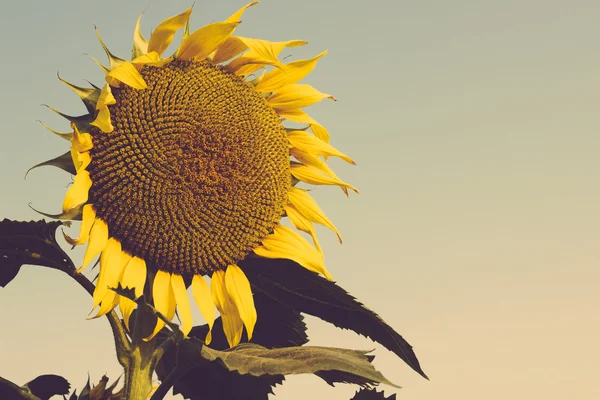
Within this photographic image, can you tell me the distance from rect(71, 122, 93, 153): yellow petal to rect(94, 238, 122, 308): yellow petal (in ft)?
1.52

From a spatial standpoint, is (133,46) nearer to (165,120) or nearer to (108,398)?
(165,120)

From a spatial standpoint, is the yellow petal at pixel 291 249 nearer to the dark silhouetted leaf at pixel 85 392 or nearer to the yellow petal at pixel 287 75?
the yellow petal at pixel 287 75

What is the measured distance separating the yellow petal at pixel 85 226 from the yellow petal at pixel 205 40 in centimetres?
91

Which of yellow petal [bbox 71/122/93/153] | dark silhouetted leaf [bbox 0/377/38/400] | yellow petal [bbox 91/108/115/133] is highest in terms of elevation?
yellow petal [bbox 91/108/115/133]

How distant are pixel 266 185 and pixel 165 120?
0.62 m

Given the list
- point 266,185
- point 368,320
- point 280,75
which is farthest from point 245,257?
point 280,75

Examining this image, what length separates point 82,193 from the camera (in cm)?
412

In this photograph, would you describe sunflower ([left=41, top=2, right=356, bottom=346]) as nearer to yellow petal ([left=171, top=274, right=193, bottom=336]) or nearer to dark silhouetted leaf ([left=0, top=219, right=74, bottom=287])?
yellow petal ([left=171, top=274, right=193, bottom=336])

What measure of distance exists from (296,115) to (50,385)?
6.84 feet

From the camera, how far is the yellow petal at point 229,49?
14.9ft

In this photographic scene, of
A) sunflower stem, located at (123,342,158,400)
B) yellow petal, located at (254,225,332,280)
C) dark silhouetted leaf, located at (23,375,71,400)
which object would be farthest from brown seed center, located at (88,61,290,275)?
dark silhouetted leaf, located at (23,375,71,400)

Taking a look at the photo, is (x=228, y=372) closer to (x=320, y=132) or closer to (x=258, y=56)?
(x=320, y=132)

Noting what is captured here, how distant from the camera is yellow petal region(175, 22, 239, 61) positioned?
Answer: 172 inches

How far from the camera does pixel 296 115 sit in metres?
4.88
